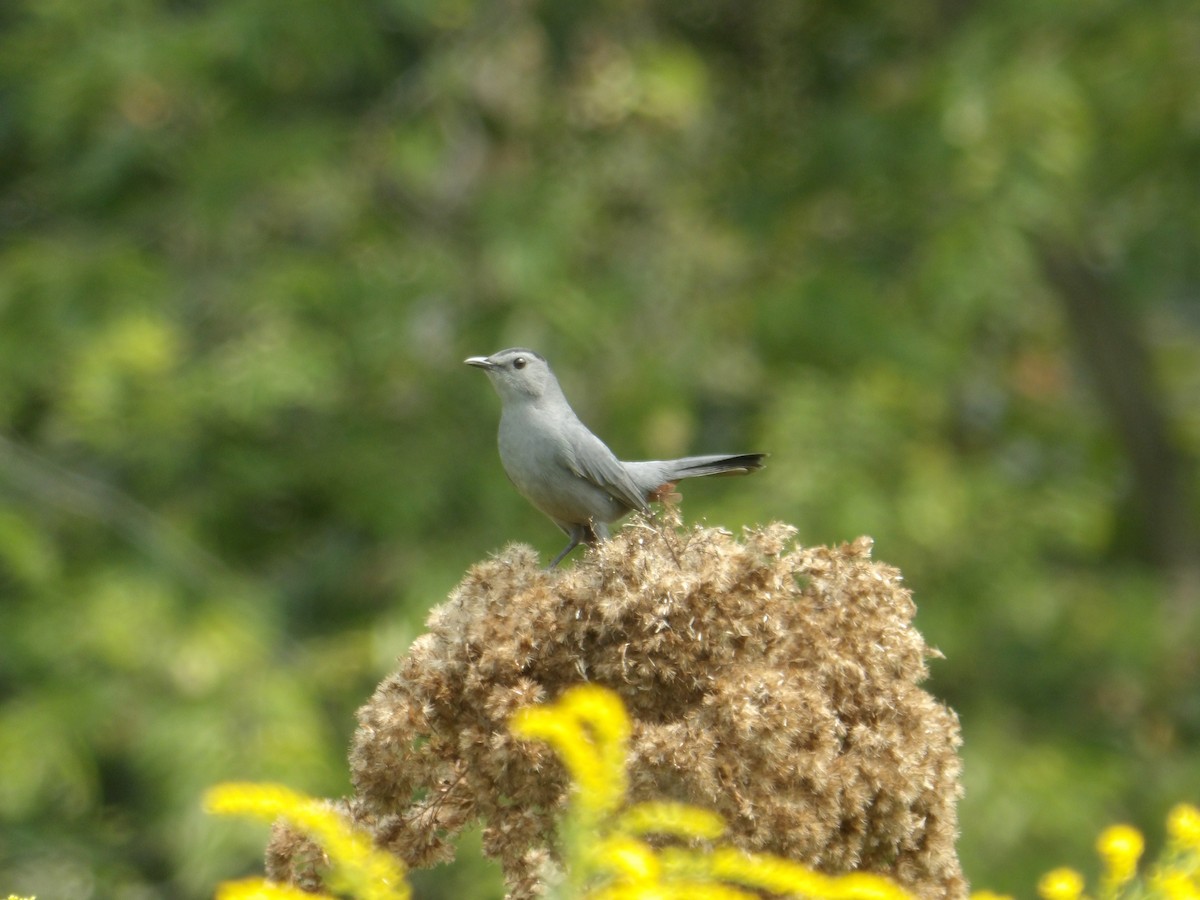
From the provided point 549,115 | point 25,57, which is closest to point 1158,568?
point 549,115

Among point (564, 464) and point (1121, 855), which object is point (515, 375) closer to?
point (564, 464)

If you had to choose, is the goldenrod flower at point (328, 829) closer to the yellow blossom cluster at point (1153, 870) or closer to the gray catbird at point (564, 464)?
the yellow blossom cluster at point (1153, 870)

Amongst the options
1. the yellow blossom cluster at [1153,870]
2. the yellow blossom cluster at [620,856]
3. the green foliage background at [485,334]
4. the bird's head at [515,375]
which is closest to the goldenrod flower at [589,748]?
the yellow blossom cluster at [620,856]

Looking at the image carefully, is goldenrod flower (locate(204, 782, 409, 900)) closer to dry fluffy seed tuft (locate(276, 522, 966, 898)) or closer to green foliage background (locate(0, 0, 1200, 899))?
dry fluffy seed tuft (locate(276, 522, 966, 898))

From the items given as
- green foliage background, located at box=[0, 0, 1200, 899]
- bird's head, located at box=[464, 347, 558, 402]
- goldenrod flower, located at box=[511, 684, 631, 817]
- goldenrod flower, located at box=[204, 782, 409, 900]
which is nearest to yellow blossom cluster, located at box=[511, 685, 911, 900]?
goldenrod flower, located at box=[511, 684, 631, 817]

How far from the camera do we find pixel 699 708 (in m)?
2.55

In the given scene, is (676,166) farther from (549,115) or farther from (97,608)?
(97,608)

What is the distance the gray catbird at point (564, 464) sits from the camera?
4.02 meters

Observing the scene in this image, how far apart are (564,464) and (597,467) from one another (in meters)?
0.08

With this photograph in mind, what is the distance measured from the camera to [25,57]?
827cm

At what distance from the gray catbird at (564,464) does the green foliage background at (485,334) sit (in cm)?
305

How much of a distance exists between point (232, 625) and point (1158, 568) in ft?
19.0

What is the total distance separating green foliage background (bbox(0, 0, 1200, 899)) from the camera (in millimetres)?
7414

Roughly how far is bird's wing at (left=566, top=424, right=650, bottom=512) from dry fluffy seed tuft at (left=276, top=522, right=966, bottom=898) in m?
1.26
